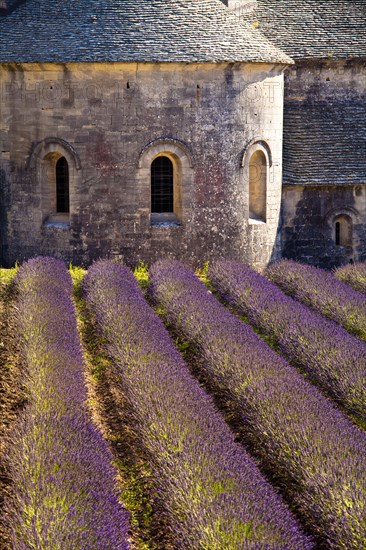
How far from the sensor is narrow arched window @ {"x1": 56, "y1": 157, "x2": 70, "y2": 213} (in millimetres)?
17203

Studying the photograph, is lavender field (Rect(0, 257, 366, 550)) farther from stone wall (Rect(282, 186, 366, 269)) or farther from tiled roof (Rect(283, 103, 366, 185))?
tiled roof (Rect(283, 103, 366, 185))

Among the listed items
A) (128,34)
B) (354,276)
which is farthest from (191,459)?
(128,34)

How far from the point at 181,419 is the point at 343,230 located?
1144 cm

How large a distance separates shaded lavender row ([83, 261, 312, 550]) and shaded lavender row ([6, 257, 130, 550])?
0.44 metres

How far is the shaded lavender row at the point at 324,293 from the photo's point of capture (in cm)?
1265

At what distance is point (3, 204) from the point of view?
17.1m

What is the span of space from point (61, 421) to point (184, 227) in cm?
930

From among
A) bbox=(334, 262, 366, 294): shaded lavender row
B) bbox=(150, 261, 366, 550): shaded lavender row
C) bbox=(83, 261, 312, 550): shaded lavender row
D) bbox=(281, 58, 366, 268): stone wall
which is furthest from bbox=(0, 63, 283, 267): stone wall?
bbox=(83, 261, 312, 550): shaded lavender row

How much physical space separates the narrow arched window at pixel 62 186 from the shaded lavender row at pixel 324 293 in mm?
4157

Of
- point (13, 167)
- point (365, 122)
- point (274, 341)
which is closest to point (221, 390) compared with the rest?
point (274, 341)

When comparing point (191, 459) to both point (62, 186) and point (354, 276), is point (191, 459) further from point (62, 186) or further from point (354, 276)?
point (62, 186)

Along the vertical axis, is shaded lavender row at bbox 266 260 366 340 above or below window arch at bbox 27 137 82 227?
below

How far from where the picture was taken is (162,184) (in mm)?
17172

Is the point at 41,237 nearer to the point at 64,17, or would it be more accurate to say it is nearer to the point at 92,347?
the point at 64,17
